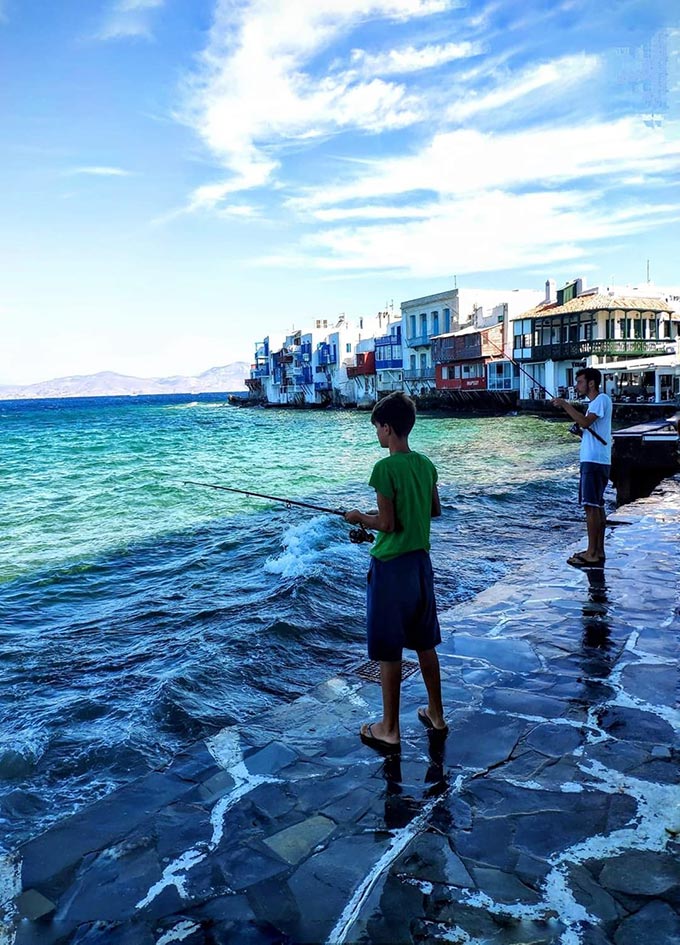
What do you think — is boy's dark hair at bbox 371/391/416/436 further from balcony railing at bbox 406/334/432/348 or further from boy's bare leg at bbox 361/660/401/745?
balcony railing at bbox 406/334/432/348

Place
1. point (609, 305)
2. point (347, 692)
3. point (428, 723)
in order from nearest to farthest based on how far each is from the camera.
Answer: point (428, 723) → point (347, 692) → point (609, 305)

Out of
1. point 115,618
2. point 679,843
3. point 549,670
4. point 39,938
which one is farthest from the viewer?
point 115,618

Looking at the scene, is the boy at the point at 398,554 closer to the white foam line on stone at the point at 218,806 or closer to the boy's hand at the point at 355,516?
the boy's hand at the point at 355,516

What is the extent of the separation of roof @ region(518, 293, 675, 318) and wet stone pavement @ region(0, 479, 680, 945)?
142 ft

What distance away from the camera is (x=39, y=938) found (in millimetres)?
2715

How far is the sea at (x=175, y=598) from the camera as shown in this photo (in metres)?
5.18

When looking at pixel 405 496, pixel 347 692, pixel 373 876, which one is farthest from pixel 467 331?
pixel 373 876

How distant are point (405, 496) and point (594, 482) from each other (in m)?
4.10

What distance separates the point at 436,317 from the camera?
6394 centimetres

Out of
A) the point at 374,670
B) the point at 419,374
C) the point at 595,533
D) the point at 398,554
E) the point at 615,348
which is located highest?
the point at 615,348

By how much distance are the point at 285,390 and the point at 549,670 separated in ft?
291

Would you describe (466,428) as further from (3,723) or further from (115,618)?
(3,723)

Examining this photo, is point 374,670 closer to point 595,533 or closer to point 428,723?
point 428,723

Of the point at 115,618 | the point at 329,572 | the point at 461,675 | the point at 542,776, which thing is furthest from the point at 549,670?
the point at 115,618
